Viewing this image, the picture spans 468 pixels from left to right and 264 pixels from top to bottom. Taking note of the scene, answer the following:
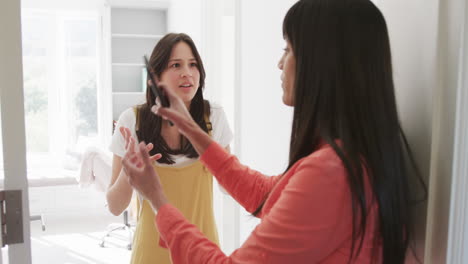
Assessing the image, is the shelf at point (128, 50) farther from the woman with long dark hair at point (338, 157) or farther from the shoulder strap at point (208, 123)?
the woman with long dark hair at point (338, 157)

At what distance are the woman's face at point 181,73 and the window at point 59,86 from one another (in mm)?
3764

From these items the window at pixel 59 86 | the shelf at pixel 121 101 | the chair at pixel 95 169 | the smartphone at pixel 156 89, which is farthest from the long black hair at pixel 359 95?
the window at pixel 59 86

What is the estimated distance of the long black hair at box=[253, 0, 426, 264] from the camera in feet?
2.07

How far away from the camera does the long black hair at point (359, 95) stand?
0.63 m

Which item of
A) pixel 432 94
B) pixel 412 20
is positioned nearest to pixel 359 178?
pixel 432 94

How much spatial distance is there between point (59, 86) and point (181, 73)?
4105 millimetres

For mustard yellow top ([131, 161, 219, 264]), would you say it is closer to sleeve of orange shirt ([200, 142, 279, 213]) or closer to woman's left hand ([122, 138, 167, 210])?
sleeve of orange shirt ([200, 142, 279, 213])

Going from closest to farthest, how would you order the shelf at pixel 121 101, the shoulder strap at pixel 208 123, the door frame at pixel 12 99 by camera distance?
the door frame at pixel 12 99 < the shoulder strap at pixel 208 123 < the shelf at pixel 121 101

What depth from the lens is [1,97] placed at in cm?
83

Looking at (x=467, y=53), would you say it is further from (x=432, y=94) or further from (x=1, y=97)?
(x=1, y=97)

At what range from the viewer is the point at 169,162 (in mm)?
1240

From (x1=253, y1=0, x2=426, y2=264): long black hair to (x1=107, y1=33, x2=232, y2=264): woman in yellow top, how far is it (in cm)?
68

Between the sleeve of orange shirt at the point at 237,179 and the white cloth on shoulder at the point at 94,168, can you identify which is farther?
the white cloth on shoulder at the point at 94,168

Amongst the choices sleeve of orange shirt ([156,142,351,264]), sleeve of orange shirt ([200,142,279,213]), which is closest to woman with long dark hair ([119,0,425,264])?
sleeve of orange shirt ([156,142,351,264])
